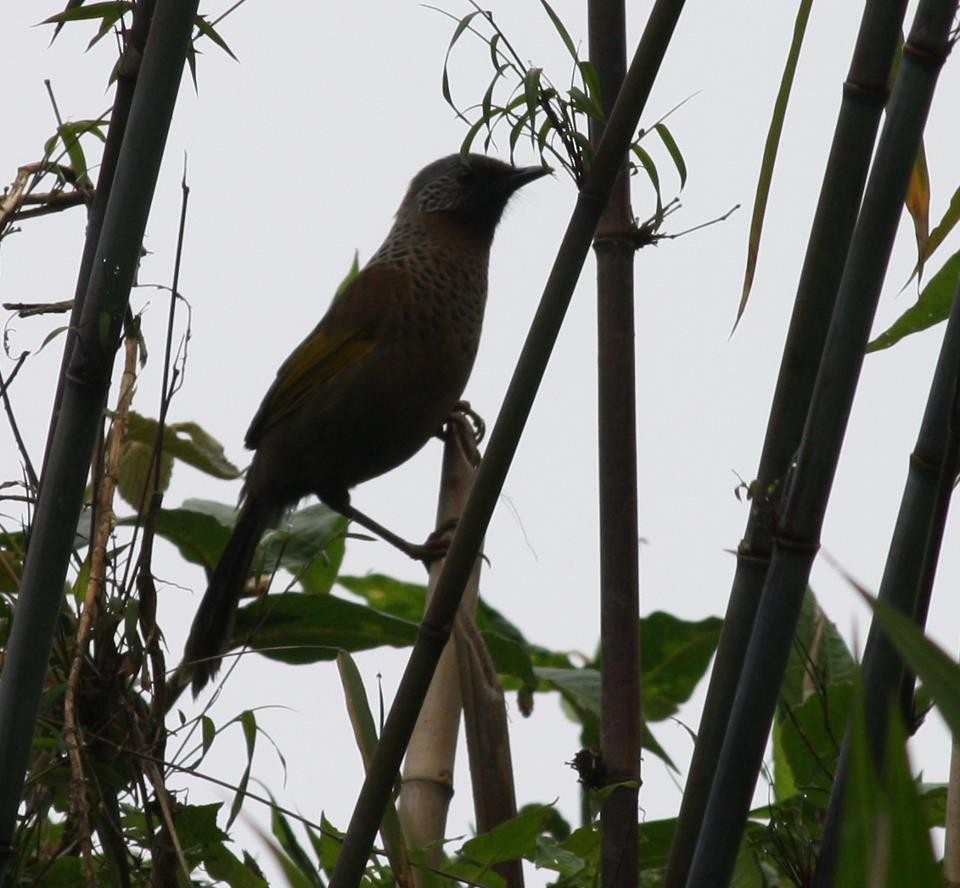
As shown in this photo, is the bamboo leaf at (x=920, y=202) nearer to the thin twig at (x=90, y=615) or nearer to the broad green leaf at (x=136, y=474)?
the thin twig at (x=90, y=615)

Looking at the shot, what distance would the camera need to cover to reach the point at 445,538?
271 centimetres

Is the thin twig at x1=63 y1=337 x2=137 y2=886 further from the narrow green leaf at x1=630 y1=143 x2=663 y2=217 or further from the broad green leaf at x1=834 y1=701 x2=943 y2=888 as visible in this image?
the broad green leaf at x1=834 y1=701 x2=943 y2=888

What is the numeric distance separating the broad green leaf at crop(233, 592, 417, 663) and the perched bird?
0.98 metres

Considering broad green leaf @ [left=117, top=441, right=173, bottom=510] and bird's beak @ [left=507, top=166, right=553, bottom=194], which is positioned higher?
bird's beak @ [left=507, top=166, right=553, bottom=194]

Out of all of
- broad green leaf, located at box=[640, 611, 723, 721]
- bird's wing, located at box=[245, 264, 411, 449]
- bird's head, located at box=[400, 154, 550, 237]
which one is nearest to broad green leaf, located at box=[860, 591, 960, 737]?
broad green leaf, located at box=[640, 611, 723, 721]

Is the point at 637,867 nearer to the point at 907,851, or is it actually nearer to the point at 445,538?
the point at 907,851

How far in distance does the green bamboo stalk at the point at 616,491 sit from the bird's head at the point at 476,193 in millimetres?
2197

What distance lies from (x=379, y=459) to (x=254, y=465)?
0.38 meters

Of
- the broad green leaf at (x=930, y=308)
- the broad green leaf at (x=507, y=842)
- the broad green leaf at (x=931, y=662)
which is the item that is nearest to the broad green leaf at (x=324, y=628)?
the broad green leaf at (x=507, y=842)

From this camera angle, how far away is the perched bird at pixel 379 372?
3408 millimetres

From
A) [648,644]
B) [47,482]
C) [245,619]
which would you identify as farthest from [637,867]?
[245,619]

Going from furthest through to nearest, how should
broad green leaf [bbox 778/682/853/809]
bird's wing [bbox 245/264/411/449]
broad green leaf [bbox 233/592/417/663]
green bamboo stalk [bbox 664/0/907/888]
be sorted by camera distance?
bird's wing [bbox 245/264/411/449] < broad green leaf [bbox 233/592/417/663] < broad green leaf [bbox 778/682/853/809] < green bamboo stalk [bbox 664/0/907/888]

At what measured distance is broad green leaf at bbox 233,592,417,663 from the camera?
2.12m

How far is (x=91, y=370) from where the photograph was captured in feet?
3.99
